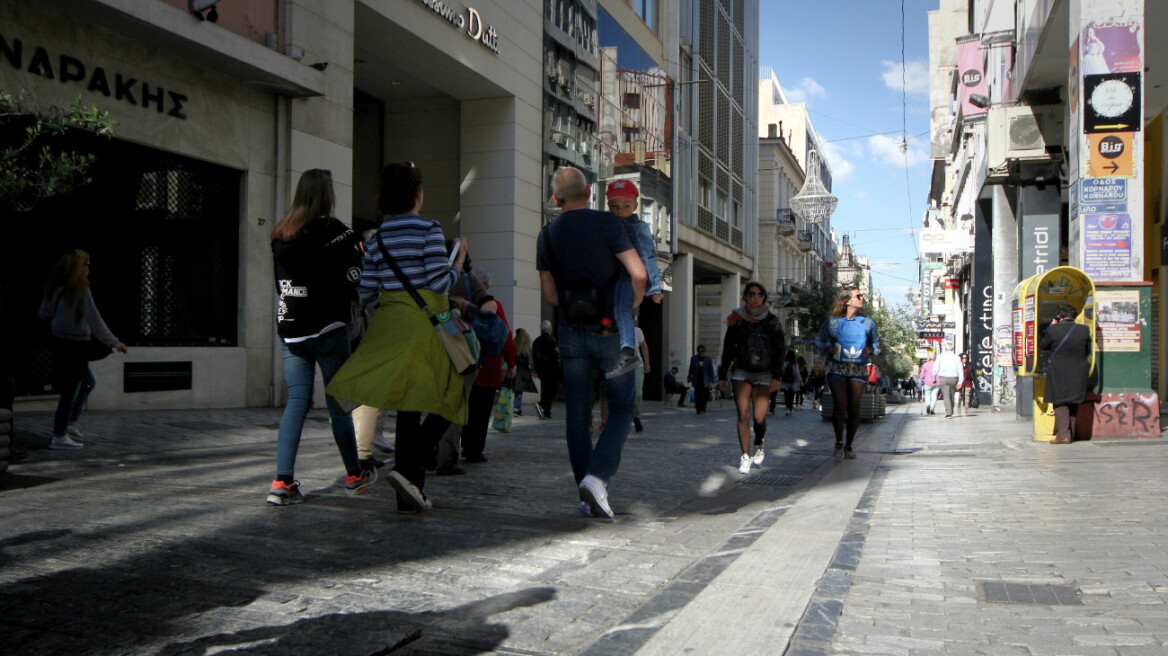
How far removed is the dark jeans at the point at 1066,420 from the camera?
34.9ft

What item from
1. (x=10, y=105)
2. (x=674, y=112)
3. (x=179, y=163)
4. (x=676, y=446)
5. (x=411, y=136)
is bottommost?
(x=676, y=446)

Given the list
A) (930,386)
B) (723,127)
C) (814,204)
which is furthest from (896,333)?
(930,386)

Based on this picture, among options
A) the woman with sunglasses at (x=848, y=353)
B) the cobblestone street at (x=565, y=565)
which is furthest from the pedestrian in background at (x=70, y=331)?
the woman with sunglasses at (x=848, y=353)

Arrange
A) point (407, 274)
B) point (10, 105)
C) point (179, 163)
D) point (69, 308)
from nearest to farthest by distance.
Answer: point (407, 274) < point (10, 105) < point (69, 308) < point (179, 163)

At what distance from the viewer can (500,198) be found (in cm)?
2002

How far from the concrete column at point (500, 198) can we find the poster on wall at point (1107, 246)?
1142cm

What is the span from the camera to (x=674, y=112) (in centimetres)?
2814

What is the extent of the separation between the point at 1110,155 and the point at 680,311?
2056cm

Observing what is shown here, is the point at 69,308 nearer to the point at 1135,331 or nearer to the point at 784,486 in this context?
the point at 784,486

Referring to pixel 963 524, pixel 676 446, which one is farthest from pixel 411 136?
pixel 963 524

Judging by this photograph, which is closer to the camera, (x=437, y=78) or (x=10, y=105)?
(x=10, y=105)

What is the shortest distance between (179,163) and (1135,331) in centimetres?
1207

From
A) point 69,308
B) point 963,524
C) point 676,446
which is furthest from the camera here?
point 676,446

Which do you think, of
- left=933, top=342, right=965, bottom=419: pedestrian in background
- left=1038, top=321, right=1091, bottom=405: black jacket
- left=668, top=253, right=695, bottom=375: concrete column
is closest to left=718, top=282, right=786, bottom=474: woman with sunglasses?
left=1038, top=321, right=1091, bottom=405: black jacket
